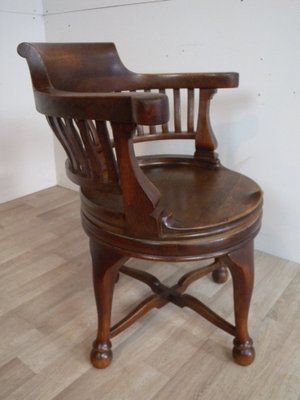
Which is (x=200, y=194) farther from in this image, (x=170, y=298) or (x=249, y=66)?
(x=249, y=66)

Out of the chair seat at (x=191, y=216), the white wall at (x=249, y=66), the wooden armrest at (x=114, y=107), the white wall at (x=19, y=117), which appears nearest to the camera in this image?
the wooden armrest at (x=114, y=107)

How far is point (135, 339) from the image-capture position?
3.57ft

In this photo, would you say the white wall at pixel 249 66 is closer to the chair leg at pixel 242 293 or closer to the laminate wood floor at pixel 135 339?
the laminate wood floor at pixel 135 339

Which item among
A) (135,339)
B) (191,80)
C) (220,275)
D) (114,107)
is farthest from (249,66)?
(135,339)

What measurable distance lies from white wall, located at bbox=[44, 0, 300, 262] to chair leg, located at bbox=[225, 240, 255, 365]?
597mm

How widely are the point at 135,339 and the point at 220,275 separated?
0.41 m

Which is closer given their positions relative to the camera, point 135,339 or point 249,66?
point 135,339

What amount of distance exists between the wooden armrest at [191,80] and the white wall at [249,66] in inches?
13.7

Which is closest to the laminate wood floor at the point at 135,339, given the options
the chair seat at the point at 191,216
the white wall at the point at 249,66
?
the white wall at the point at 249,66

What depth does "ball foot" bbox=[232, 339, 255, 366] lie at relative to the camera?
0.96 meters

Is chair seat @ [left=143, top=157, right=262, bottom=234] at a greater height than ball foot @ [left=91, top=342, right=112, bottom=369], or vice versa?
chair seat @ [left=143, top=157, right=262, bottom=234]

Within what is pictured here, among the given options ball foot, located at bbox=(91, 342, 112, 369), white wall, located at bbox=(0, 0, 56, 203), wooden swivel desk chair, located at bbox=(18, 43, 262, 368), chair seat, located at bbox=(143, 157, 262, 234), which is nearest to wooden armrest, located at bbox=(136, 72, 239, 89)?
wooden swivel desk chair, located at bbox=(18, 43, 262, 368)

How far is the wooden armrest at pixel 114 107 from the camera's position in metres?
0.57

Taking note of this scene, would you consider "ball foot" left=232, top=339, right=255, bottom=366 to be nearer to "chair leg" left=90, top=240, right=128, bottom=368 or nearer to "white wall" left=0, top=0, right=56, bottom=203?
Answer: "chair leg" left=90, top=240, right=128, bottom=368
